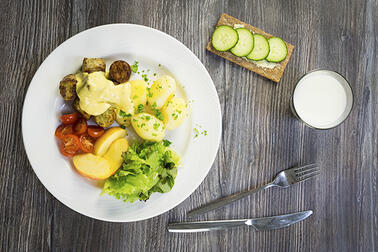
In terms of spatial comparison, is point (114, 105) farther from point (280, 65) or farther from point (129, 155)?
point (280, 65)

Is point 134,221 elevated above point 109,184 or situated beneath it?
situated beneath

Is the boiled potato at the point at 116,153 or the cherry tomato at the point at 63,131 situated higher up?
the cherry tomato at the point at 63,131

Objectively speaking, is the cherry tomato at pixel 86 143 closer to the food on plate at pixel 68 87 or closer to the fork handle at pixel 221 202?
the food on plate at pixel 68 87

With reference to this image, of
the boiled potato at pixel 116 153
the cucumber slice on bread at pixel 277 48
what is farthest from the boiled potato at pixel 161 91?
the cucumber slice on bread at pixel 277 48

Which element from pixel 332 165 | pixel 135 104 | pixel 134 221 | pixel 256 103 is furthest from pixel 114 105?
pixel 332 165

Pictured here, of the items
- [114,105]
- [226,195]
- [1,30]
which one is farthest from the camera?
[226,195]

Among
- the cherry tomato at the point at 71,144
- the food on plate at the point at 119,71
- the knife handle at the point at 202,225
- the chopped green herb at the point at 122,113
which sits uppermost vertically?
the food on plate at the point at 119,71
